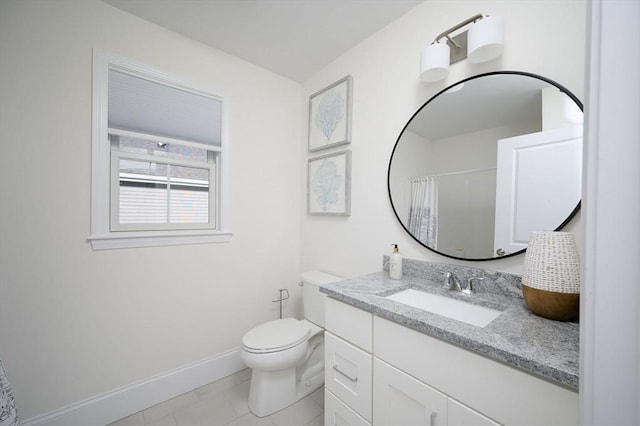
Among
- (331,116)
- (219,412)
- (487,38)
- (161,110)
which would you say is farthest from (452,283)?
(161,110)

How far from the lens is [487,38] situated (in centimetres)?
113

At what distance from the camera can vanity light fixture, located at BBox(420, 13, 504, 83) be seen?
3.69ft

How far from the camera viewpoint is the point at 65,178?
4.76 feet

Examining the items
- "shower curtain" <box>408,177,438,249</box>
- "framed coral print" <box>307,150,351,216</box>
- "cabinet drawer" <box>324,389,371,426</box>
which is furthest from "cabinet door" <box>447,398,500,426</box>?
"framed coral print" <box>307,150,351,216</box>

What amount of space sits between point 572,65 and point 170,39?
229 centimetres

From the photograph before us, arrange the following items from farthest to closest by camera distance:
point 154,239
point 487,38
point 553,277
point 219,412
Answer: point 154,239, point 219,412, point 487,38, point 553,277

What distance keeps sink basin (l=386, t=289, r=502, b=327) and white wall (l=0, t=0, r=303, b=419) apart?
138 centimetres

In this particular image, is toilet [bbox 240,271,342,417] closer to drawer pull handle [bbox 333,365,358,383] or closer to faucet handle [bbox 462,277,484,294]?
drawer pull handle [bbox 333,365,358,383]

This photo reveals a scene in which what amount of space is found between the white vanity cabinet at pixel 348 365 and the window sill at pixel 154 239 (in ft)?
3.64

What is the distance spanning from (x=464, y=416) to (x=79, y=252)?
80.4 inches

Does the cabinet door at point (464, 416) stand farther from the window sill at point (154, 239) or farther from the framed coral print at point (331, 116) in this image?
the window sill at point (154, 239)

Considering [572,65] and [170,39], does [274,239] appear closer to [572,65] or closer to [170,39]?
[170,39]

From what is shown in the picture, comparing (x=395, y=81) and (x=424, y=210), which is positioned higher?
(x=395, y=81)

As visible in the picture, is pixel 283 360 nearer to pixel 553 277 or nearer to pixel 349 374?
pixel 349 374
